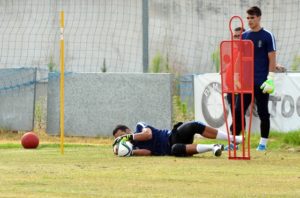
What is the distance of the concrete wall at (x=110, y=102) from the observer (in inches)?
906

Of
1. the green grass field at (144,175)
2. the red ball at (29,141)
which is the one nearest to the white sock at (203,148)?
the green grass field at (144,175)

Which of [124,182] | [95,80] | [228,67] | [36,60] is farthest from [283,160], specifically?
[36,60]

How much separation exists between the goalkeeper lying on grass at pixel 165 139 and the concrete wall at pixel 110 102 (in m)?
6.37

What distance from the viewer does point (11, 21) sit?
28859mm

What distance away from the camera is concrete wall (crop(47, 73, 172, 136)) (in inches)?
906

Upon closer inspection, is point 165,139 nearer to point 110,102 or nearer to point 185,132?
point 185,132

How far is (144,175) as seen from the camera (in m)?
13.0

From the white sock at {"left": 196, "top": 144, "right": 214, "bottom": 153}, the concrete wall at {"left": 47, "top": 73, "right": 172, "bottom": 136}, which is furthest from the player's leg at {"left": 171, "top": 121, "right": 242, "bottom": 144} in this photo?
the concrete wall at {"left": 47, "top": 73, "right": 172, "bottom": 136}

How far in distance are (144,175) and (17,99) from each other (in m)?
11.4

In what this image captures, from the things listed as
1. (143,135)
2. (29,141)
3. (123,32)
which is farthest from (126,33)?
(143,135)

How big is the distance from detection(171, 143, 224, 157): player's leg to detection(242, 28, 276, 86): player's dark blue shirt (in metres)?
1.79

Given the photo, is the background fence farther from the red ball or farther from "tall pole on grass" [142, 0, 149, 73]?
the red ball

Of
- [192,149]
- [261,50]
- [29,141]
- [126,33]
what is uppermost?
[126,33]

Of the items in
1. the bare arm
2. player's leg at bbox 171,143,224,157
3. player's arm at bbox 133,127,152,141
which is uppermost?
the bare arm
